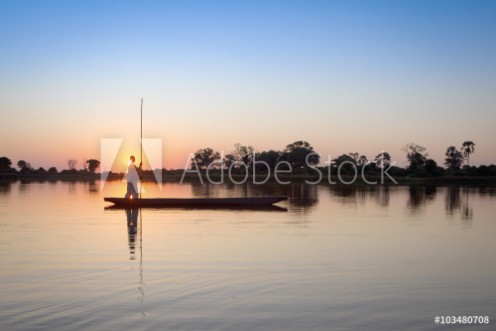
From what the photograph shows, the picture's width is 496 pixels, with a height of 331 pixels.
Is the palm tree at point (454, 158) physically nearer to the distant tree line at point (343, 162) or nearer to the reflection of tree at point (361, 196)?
the distant tree line at point (343, 162)

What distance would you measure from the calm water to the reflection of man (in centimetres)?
8

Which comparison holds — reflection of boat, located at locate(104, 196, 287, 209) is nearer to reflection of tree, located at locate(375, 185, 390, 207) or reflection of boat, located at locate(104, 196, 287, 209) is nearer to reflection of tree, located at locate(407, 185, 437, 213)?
reflection of tree, located at locate(407, 185, 437, 213)

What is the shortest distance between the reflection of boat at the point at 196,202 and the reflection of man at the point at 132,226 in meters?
0.48

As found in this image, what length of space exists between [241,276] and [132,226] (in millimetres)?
8487

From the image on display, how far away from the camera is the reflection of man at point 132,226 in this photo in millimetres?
12188

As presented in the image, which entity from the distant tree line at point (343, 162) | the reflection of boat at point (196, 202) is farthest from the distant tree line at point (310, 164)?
the reflection of boat at point (196, 202)

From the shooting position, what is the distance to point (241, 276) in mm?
8914

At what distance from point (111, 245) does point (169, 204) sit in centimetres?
1097

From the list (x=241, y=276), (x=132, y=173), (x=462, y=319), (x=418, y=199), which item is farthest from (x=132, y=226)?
(x=418, y=199)

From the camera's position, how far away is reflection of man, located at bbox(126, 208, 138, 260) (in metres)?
12.2

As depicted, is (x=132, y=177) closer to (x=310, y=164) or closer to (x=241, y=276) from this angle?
(x=241, y=276)

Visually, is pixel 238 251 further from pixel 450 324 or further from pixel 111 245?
pixel 450 324

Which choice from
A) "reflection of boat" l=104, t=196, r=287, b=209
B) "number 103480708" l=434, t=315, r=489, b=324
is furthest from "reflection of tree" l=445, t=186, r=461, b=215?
"number 103480708" l=434, t=315, r=489, b=324

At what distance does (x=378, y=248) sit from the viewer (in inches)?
495
